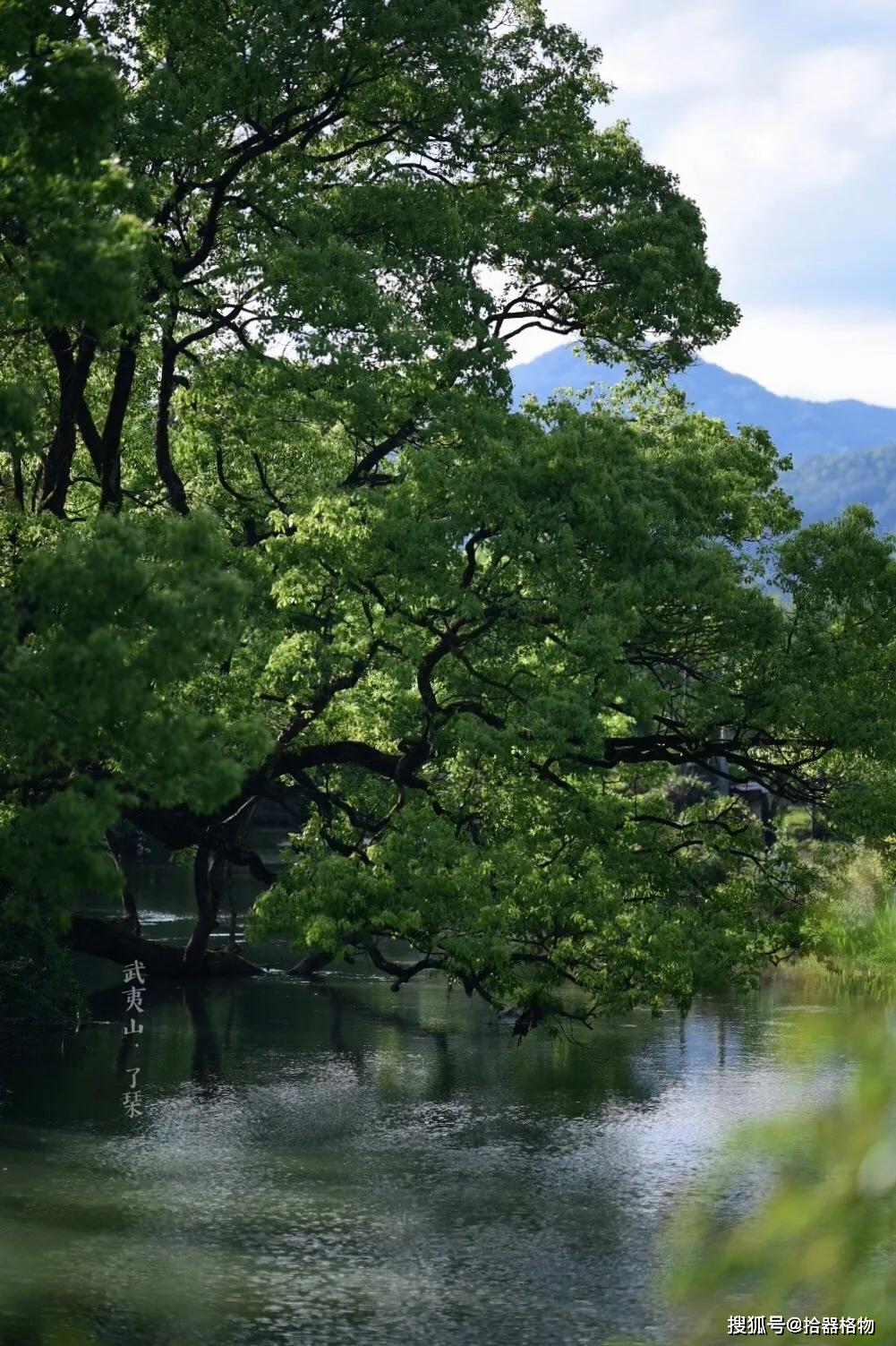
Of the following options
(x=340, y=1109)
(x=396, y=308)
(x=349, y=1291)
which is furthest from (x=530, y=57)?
(x=349, y=1291)

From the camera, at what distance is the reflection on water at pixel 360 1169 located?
1557 cm

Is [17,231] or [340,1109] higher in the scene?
[17,231]

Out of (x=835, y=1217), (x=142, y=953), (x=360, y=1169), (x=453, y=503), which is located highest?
(x=453, y=503)

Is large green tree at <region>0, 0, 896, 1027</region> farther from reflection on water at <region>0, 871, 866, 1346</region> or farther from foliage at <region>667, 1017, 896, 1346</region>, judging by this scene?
foliage at <region>667, 1017, 896, 1346</region>

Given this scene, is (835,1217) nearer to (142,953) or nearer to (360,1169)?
(360,1169)

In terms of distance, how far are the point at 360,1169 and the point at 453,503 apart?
920 cm

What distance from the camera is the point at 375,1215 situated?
62.3 feet

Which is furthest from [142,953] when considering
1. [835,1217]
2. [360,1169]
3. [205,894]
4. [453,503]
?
[835,1217]

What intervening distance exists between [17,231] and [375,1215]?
1179cm

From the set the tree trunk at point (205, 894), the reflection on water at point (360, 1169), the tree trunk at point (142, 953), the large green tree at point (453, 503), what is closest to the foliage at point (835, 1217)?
the reflection on water at point (360, 1169)

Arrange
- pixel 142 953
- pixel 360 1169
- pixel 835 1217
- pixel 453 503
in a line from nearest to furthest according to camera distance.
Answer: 1. pixel 835 1217
2. pixel 360 1169
3. pixel 453 503
4. pixel 142 953

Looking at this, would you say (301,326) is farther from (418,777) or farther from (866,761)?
(866,761)

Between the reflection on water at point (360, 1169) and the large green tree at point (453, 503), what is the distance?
2.33 m

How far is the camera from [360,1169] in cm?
2144
